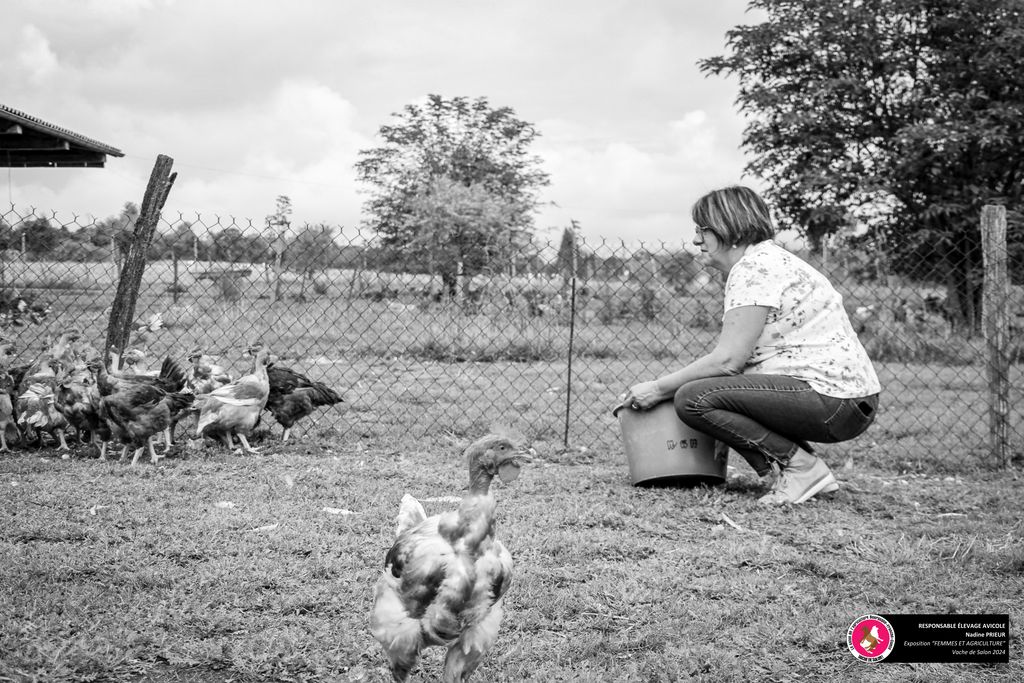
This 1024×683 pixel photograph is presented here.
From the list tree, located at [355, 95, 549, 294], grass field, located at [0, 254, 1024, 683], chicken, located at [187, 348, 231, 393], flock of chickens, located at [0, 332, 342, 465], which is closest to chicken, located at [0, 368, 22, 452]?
flock of chickens, located at [0, 332, 342, 465]

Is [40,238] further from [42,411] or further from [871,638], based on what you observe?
[871,638]

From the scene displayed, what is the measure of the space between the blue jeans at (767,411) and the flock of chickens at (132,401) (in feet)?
9.85

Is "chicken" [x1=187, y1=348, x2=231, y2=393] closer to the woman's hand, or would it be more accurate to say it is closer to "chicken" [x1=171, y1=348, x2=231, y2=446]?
"chicken" [x1=171, y1=348, x2=231, y2=446]

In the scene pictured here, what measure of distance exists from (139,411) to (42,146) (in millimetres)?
10730

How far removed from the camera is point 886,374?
11.5 meters

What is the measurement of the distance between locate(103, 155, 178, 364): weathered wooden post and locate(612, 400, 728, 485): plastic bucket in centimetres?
375

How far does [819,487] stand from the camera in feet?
16.5

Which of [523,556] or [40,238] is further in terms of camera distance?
[40,238]

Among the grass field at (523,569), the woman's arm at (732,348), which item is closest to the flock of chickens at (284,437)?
the grass field at (523,569)

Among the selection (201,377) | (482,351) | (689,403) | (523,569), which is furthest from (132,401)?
(482,351)

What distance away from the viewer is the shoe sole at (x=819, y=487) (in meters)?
5.01

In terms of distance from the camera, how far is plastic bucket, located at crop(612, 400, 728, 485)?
506 centimetres

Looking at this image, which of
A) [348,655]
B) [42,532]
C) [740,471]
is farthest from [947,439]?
[42,532]

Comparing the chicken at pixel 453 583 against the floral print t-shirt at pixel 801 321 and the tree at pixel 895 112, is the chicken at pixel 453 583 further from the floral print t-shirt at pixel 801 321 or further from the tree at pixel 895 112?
the tree at pixel 895 112
